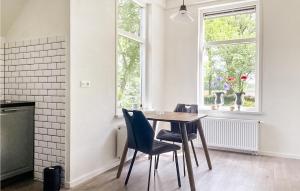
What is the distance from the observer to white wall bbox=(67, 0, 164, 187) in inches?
111

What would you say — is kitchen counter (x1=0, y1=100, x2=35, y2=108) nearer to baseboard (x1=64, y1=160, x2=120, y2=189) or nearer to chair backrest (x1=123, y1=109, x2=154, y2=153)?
baseboard (x1=64, y1=160, x2=120, y2=189)

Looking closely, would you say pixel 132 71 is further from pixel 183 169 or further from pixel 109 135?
pixel 183 169

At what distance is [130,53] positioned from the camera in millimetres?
4145

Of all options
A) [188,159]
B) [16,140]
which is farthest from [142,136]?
[16,140]

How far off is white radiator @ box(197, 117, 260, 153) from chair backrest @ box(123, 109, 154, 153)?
2068mm

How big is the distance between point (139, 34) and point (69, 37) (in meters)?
1.88

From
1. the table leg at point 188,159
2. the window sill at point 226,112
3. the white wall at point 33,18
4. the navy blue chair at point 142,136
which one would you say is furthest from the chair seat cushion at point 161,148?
the window sill at point 226,112

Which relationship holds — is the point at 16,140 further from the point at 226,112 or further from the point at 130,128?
the point at 226,112

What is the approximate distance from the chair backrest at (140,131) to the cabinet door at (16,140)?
1.22 meters

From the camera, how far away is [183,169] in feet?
11.2

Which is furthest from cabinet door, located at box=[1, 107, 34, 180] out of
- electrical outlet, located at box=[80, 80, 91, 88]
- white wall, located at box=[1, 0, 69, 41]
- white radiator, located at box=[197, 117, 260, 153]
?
white radiator, located at box=[197, 117, 260, 153]

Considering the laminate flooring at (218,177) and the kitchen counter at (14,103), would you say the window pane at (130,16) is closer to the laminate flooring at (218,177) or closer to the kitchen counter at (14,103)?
the kitchen counter at (14,103)

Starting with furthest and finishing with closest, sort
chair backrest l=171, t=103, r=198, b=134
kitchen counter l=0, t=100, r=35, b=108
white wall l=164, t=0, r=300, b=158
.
→ white wall l=164, t=0, r=300, b=158 < chair backrest l=171, t=103, r=198, b=134 < kitchen counter l=0, t=100, r=35, b=108

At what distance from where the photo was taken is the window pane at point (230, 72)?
4.37m
